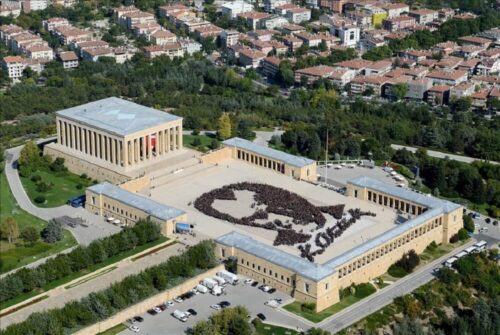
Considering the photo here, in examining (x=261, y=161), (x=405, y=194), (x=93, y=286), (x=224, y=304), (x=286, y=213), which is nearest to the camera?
(x=224, y=304)

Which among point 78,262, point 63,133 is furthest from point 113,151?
point 78,262

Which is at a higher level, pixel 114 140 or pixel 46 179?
pixel 114 140

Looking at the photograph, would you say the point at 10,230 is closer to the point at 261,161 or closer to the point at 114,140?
the point at 114,140

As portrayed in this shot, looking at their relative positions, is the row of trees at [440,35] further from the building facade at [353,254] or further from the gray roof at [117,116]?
the building facade at [353,254]

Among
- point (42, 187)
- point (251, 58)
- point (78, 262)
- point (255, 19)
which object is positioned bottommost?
point (251, 58)

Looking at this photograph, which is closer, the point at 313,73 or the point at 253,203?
the point at 253,203

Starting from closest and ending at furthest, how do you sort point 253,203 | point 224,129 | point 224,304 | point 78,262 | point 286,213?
1. point 224,304
2. point 78,262
3. point 286,213
4. point 253,203
5. point 224,129

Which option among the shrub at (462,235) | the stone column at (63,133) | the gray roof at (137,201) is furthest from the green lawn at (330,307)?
the stone column at (63,133)
